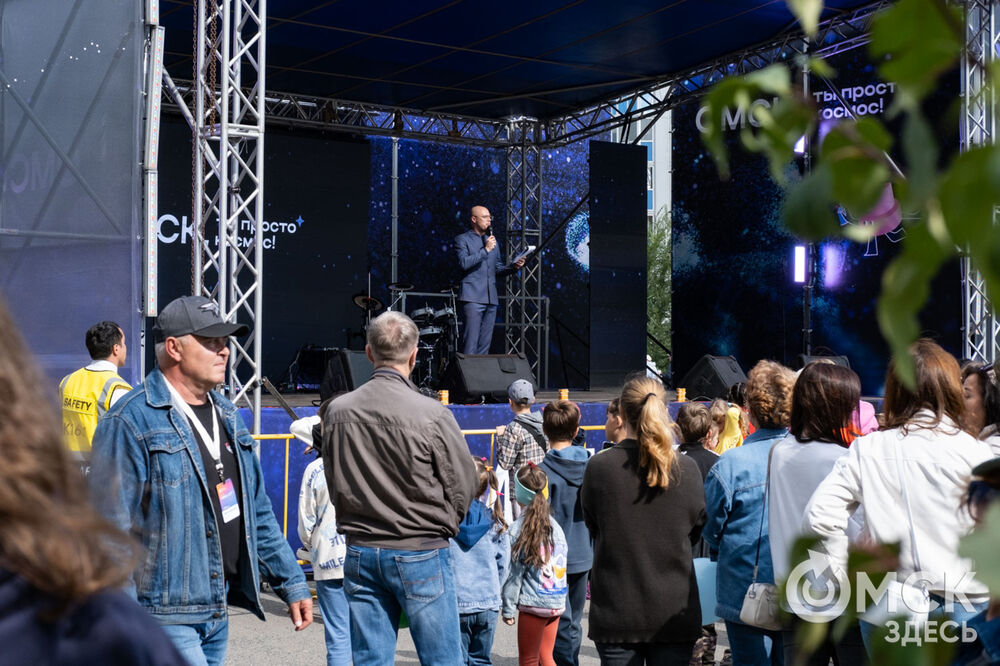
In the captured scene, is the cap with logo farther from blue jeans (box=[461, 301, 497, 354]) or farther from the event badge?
blue jeans (box=[461, 301, 497, 354])

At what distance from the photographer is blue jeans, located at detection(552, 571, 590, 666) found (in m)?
5.25

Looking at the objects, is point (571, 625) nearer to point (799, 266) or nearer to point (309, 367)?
point (799, 266)

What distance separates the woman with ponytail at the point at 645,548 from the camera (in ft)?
12.2

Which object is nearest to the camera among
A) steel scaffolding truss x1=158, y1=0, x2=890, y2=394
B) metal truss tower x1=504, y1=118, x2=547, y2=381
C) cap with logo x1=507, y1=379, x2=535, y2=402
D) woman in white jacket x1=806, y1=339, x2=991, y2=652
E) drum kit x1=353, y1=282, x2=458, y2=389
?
woman in white jacket x1=806, y1=339, x2=991, y2=652

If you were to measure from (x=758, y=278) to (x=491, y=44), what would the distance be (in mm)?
5003

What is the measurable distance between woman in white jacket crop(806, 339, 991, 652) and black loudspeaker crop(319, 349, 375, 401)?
763 centimetres

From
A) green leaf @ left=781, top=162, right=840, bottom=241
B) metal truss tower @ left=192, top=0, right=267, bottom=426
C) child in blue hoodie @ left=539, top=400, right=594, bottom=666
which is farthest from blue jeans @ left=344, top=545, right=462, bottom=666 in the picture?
metal truss tower @ left=192, top=0, right=267, bottom=426

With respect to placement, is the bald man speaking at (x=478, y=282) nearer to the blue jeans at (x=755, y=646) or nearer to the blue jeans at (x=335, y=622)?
the blue jeans at (x=335, y=622)

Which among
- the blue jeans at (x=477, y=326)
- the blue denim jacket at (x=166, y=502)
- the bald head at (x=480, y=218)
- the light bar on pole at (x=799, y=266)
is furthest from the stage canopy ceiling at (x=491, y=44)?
the blue denim jacket at (x=166, y=502)

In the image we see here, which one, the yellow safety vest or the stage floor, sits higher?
the yellow safety vest

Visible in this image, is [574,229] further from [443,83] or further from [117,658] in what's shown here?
[117,658]

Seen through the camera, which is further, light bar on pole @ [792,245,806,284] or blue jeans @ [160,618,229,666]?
light bar on pole @ [792,245,806,284]

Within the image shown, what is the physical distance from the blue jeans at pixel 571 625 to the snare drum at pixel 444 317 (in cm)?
957

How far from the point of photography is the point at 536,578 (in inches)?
191
